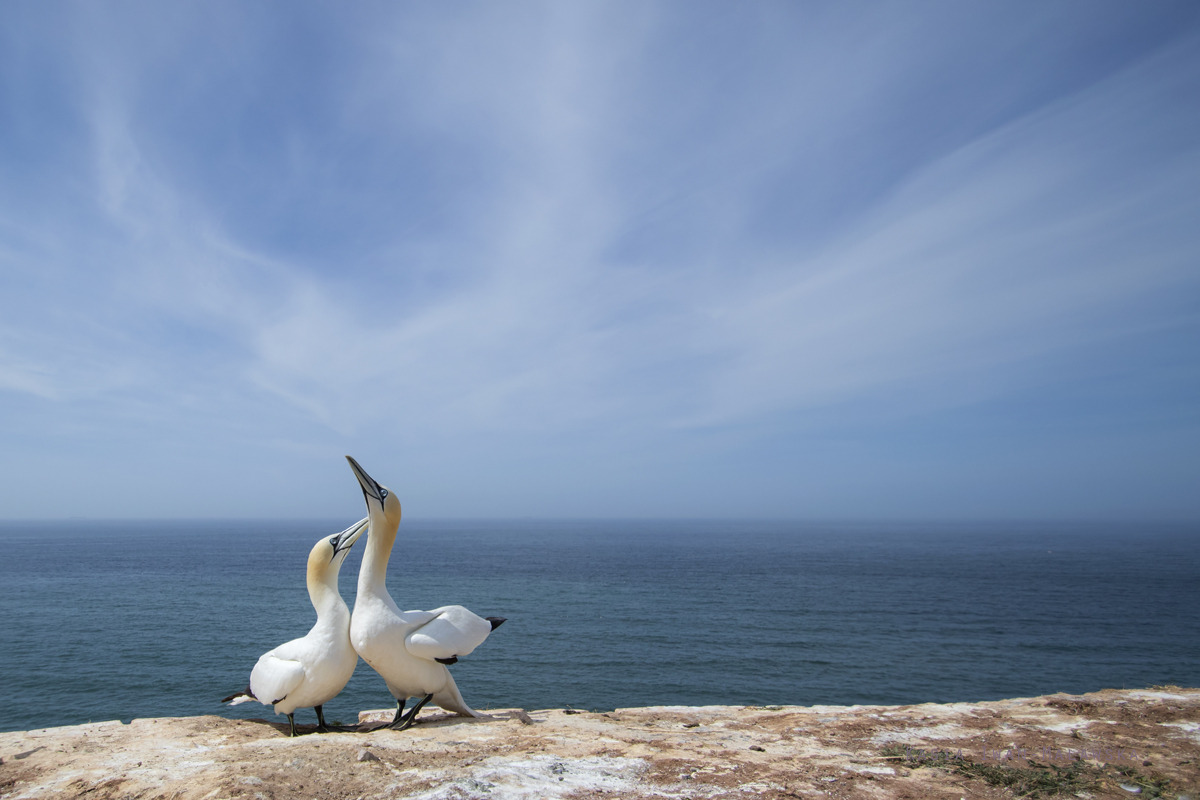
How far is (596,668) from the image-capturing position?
24172 millimetres

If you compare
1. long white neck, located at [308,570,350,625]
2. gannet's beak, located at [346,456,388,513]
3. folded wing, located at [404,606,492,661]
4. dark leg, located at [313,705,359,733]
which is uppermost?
gannet's beak, located at [346,456,388,513]

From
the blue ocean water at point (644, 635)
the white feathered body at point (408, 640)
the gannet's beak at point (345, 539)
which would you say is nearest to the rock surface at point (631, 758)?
the white feathered body at point (408, 640)

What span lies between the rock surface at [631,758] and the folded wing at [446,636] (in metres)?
0.84

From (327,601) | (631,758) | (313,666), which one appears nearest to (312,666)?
(313,666)

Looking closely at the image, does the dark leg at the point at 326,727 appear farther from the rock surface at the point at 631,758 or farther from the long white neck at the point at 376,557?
the long white neck at the point at 376,557

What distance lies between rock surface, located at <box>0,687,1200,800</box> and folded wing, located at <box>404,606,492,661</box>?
84 cm

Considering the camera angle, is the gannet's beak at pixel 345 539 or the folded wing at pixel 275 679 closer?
the folded wing at pixel 275 679

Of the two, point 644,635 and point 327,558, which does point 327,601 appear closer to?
point 327,558

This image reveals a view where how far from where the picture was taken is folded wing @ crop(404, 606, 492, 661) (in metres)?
7.33

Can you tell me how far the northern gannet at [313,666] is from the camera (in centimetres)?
701

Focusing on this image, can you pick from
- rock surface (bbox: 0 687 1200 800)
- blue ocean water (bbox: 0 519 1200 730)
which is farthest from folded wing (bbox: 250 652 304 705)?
blue ocean water (bbox: 0 519 1200 730)

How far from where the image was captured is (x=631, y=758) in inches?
230

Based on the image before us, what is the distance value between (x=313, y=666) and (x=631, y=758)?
12.7 feet

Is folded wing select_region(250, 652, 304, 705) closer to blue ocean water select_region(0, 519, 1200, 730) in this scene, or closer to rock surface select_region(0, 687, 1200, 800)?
rock surface select_region(0, 687, 1200, 800)
